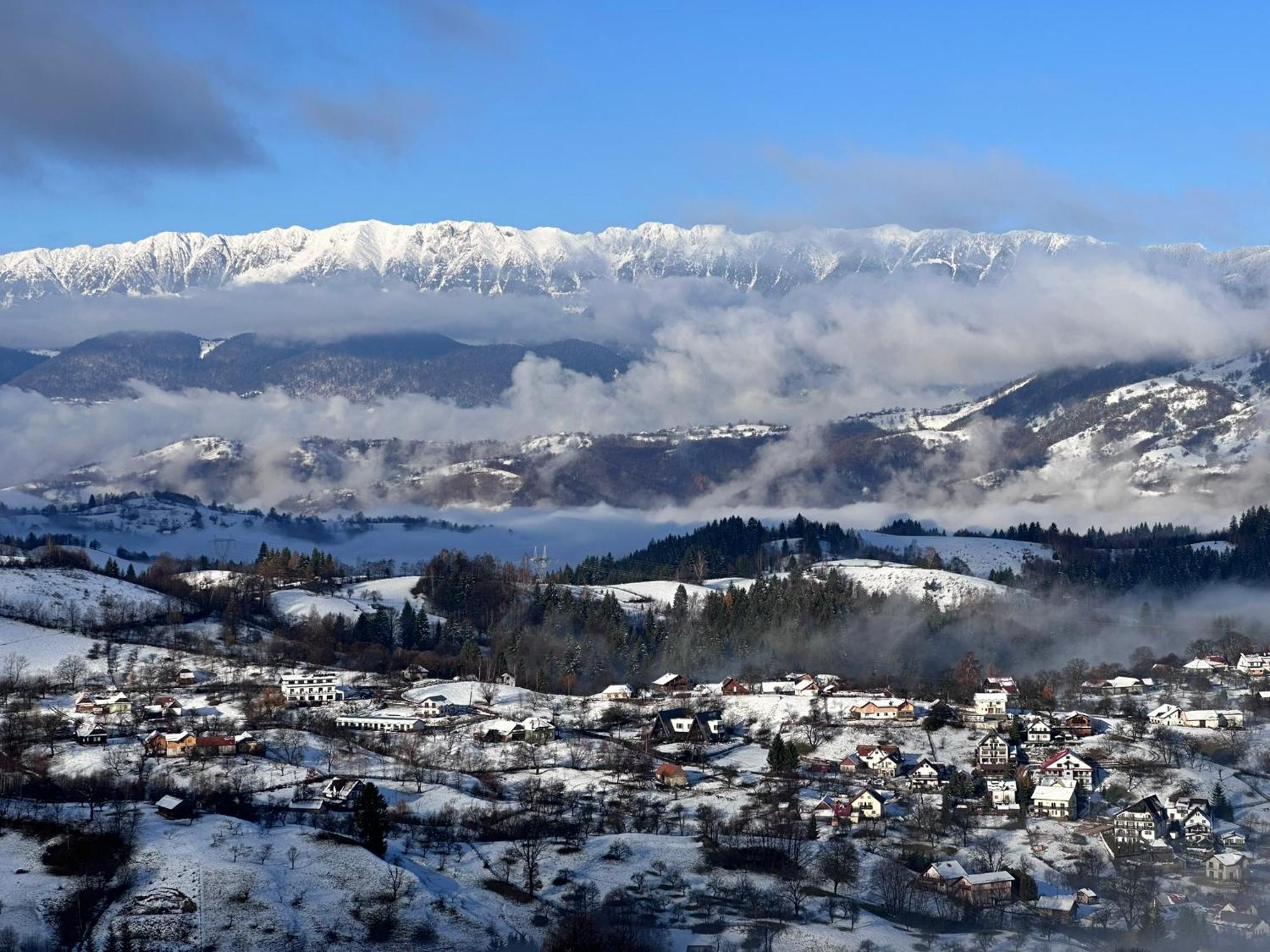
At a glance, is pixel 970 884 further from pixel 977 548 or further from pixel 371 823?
pixel 977 548

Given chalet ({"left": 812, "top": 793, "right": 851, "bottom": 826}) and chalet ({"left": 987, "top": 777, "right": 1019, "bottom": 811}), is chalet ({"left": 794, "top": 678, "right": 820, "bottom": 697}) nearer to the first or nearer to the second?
chalet ({"left": 987, "top": 777, "right": 1019, "bottom": 811})

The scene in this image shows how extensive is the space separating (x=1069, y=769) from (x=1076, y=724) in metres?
11.7

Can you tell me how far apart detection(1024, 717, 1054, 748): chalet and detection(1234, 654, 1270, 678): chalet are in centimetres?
2141

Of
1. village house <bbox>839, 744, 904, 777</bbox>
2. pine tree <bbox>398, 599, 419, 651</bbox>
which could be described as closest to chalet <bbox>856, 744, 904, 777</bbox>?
village house <bbox>839, 744, 904, 777</bbox>

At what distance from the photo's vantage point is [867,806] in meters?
66.9

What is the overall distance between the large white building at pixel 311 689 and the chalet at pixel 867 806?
121ft

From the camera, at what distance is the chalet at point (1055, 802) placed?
221ft

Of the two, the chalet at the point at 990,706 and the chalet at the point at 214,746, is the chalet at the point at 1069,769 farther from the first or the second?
the chalet at the point at 214,746

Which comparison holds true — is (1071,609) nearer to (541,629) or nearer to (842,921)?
(541,629)

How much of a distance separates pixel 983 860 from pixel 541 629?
6929 centimetres

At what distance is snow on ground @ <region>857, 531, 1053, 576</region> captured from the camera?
546ft

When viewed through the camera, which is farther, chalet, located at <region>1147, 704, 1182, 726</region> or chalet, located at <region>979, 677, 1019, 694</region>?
chalet, located at <region>979, 677, 1019, 694</region>

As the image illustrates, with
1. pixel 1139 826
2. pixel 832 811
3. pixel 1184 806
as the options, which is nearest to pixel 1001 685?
pixel 1184 806

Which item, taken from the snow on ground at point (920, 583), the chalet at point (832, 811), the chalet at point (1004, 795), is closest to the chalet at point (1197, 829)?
the chalet at point (1004, 795)
